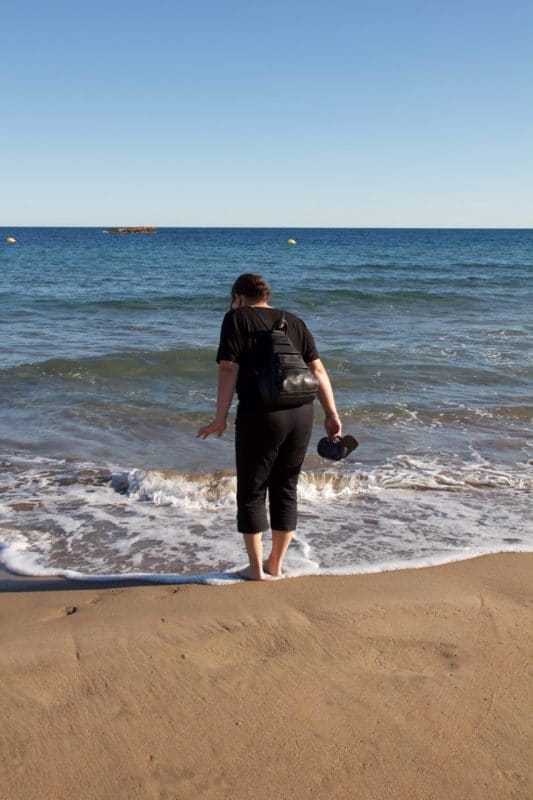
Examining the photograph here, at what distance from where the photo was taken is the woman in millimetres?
3607

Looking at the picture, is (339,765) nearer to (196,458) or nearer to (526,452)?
(196,458)

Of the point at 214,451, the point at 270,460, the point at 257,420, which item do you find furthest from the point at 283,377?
the point at 214,451

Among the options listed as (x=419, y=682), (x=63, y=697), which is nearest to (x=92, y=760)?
(x=63, y=697)

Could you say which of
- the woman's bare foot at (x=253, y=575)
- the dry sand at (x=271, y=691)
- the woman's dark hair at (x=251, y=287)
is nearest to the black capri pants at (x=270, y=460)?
the woman's bare foot at (x=253, y=575)

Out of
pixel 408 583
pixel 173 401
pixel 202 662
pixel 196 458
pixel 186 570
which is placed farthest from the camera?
pixel 173 401

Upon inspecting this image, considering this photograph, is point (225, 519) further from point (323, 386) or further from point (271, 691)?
point (271, 691)

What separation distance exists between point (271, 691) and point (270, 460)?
1.19 meters

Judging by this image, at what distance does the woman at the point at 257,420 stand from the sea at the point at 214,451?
0.47 m

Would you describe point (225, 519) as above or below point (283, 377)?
below

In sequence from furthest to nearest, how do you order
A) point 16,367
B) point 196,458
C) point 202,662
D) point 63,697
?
point 16,367
point 196,458
point 202,662
point 63,697

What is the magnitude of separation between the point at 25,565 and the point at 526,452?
481cm

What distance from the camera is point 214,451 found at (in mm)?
7000

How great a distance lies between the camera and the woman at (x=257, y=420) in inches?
142

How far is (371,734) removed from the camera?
8.67ft
